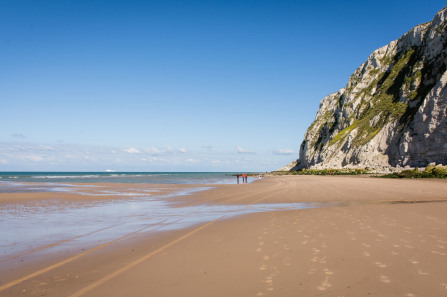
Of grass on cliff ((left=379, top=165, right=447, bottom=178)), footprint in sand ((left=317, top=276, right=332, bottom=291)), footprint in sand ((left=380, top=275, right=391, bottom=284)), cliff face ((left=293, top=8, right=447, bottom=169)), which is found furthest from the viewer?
cliff face ((left=293, top=8, right=447, bottom=169))

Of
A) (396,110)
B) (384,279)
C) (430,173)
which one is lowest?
(384,279)

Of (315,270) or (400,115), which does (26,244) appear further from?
(400,115)

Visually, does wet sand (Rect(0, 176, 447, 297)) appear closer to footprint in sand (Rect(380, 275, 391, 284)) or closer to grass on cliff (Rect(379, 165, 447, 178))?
footprint in sand (Rect(380, 275, 391, 284))

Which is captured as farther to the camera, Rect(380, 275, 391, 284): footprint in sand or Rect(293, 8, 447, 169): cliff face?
Rect(293, 8, 447, 169): cliff face

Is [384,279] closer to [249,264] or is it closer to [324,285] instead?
[324,285]

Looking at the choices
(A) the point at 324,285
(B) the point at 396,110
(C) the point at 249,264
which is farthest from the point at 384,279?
(B) the point at 396,110

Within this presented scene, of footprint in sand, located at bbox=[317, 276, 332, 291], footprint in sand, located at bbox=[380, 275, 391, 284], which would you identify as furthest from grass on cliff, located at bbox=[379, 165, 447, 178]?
footprint in sand, located at bbox=[317, 276, 332, 291]

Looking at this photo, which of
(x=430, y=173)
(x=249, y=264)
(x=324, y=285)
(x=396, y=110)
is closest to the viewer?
(x=324, y=285)

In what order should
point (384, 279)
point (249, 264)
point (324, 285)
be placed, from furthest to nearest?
point (249, 264) < point (384, 279) < point (324, 285)

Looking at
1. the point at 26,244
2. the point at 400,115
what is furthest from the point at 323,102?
the point at 26,244

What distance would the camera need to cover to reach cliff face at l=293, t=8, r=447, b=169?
62.8m

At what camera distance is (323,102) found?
15000cm

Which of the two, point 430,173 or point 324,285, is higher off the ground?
point 430,173

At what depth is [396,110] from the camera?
269ft
